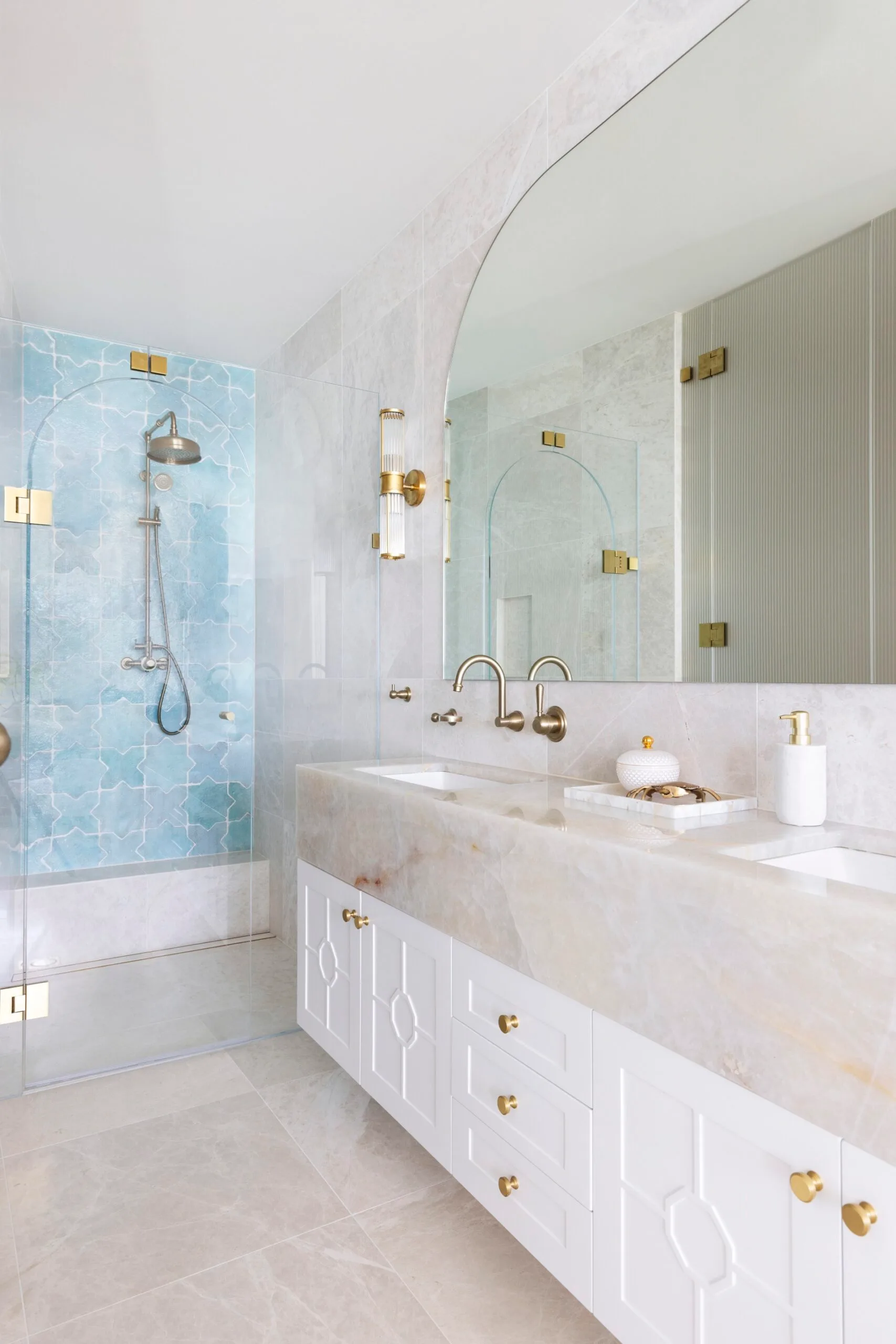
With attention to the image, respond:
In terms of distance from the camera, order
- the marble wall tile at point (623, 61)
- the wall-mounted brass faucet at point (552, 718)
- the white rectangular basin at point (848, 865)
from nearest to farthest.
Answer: the white rectangular basin at point (848, 865), the marble wall tile at point (623, 61), the wall-mounted brass faucet at point (552, 718)

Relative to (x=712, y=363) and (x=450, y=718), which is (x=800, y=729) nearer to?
(x=712, y=363)

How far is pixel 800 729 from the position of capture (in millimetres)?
1269

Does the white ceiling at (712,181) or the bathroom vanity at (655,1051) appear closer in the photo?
the bathroom vanity at (655,1051)

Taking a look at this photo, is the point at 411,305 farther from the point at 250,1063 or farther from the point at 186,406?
the point at 250,1063

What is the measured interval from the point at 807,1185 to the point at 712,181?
1.61 metres

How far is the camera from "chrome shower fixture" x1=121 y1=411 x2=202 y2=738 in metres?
2.39

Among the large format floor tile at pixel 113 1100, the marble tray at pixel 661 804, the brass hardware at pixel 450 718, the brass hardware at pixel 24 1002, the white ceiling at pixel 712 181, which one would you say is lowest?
the large format floor tile at pixel 113 1100

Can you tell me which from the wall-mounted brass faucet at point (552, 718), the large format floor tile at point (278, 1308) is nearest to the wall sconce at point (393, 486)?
the wall-mounted brass faucet at point (552, 718)

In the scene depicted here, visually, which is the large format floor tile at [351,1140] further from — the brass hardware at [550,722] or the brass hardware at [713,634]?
the brass hardware at [713,634]

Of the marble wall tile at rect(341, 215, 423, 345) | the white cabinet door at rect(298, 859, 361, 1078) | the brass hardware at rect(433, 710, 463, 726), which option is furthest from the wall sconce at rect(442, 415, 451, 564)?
the white cabinet door at rect(298, 859, 361, 1078)

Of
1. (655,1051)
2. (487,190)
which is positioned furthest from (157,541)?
(655,1051)

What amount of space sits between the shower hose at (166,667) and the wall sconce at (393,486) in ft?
2.13

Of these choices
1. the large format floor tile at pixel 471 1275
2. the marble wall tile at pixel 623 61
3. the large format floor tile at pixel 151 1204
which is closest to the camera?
the large format floor tile at pixel 471 1275

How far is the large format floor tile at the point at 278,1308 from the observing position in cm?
136
